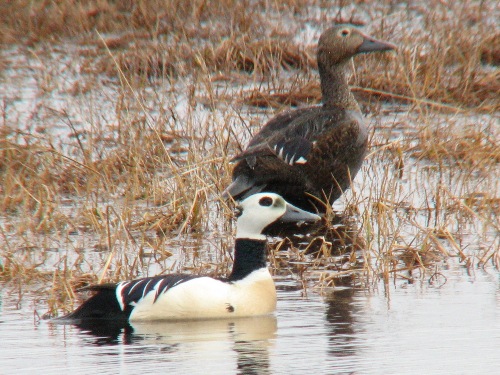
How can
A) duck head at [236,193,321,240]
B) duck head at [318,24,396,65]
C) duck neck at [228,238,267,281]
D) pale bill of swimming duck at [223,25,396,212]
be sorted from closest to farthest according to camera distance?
duck neck at [228,238,267,281]
duck head at [236,193,321,240]
pale bill of swimming duck at [223,25,396,212]
duck head at [318,24,396,65]

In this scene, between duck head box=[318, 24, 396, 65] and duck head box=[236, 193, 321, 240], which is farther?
duck head box=[318, 24, 396, 65]

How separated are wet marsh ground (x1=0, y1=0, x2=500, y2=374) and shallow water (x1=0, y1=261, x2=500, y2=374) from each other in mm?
272

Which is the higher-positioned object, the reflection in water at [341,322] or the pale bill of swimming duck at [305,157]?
the pale bill of swimming duck at [305,157]

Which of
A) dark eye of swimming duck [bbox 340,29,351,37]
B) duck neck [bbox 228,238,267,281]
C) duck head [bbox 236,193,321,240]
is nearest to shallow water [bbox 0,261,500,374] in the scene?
duck neck [bbox 228,238,267,281]

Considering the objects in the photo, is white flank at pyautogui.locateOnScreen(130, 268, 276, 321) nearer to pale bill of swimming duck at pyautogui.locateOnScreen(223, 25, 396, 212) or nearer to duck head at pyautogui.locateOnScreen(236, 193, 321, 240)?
duck head at pyautogui.locateOnScreen(236, 193, 321, 240)

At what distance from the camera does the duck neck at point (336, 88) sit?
8.95 m

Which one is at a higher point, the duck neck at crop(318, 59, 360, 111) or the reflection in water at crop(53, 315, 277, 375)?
the duck neck at crop(318, 59, 360, 111)

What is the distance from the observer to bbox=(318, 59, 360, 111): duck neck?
29.3ft

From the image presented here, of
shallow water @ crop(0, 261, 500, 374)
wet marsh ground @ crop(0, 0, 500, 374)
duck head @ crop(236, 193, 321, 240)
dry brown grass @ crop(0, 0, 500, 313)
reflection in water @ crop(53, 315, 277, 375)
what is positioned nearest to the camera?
shallow water @ crop(0, 261, 500, 374)

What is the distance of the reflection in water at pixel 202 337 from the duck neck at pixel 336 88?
2.92m

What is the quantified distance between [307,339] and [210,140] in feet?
11.4

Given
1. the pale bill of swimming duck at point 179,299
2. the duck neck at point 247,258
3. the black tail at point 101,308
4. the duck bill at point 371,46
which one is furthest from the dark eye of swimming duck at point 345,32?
the black tail at point 101,308

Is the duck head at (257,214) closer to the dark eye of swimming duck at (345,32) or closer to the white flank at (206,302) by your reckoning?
the white flank at (206,302)

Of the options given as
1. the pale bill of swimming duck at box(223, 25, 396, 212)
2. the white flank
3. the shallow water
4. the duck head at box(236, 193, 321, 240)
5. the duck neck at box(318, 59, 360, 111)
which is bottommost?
the shallow water
